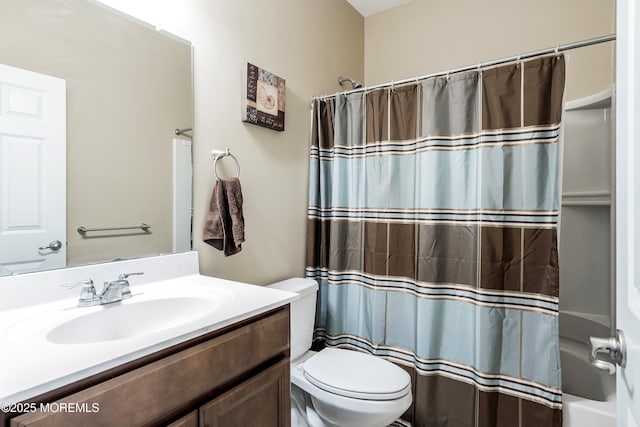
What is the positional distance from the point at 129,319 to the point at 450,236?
4.49 ft

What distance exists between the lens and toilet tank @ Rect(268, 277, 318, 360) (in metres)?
1.54

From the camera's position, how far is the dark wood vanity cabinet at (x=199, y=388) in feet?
1.91

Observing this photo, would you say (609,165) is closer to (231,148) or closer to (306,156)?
(306,156)

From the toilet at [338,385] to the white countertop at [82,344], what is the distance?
51 cm

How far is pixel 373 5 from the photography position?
2.37 m

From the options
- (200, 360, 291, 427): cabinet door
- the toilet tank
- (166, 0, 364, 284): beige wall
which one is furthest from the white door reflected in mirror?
the toilet tank

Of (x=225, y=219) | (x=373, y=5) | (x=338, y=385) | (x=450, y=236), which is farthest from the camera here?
(x=373, y=5)

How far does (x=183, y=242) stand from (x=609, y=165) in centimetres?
223

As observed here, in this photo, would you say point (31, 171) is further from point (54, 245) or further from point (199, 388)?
point (199, 388)

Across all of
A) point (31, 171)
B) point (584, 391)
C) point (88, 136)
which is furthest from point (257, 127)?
point (584, 391)

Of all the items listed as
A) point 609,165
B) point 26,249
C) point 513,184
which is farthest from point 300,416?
point 609,165

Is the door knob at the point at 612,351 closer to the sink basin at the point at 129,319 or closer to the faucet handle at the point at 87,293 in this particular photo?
the sink basin at the point at 129,319

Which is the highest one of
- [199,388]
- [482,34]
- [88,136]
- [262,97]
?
[482,34]

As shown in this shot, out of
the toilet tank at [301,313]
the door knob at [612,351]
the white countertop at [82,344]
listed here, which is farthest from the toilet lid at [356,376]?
the door knob at [612,351]
